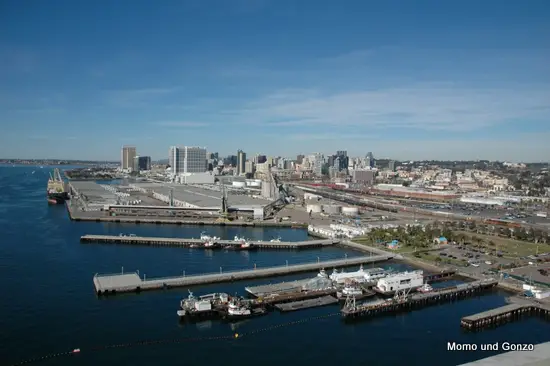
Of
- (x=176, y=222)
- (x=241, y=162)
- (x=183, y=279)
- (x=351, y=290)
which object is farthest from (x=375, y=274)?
(x=241, y=162)

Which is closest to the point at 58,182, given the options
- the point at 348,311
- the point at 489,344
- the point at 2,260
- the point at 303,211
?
the point at 303,211

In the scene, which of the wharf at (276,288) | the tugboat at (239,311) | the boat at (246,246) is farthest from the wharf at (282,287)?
the boat at (246,246)

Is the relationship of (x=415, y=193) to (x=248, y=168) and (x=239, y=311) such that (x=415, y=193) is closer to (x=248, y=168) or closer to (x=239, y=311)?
(x=248, y=168)

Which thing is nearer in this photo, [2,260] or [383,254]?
[2,260]

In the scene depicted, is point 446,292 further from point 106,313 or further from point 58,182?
point 58,182

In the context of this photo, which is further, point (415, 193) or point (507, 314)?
point (415, 193)

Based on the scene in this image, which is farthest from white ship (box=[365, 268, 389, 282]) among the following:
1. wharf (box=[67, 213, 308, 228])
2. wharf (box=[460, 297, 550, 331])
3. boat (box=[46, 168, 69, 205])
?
boat (box=[46, 168, 69, 205])
